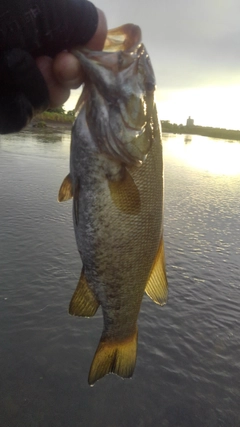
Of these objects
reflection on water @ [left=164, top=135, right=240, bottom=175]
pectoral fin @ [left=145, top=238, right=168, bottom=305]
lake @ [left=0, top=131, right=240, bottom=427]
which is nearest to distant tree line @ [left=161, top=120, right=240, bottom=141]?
reflection on water @ [left=164, top=135, right=240, bottom=175]

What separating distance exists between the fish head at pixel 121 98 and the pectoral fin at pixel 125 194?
11 cm

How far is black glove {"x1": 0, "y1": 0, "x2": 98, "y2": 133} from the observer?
1827 millimetres

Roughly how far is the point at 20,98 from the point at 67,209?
352 inches

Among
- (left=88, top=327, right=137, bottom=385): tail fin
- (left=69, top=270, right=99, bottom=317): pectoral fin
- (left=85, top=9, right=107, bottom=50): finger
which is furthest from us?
(left=88, top=327, right=137, bottom=385): tail fin

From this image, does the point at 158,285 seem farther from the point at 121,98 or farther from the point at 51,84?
the point at 51,84

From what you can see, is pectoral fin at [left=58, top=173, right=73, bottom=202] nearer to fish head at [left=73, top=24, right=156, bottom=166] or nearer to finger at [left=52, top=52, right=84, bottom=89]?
fish head at [left=73, top=24, right=156, bottom=166]

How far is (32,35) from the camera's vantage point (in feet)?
6.22

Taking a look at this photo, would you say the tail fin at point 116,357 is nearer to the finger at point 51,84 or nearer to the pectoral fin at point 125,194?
the pectoral fin at point 125,194

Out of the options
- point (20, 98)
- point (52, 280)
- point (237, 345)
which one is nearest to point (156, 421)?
point (237, 345)

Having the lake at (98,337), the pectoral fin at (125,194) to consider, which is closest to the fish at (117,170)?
the pectoral fin at (125,194)

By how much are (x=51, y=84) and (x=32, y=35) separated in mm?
357

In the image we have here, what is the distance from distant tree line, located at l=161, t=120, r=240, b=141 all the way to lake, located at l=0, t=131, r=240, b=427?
94788mm

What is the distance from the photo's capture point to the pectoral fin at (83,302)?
2500 millimetres

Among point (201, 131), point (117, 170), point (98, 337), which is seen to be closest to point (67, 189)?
point (117, 170)
